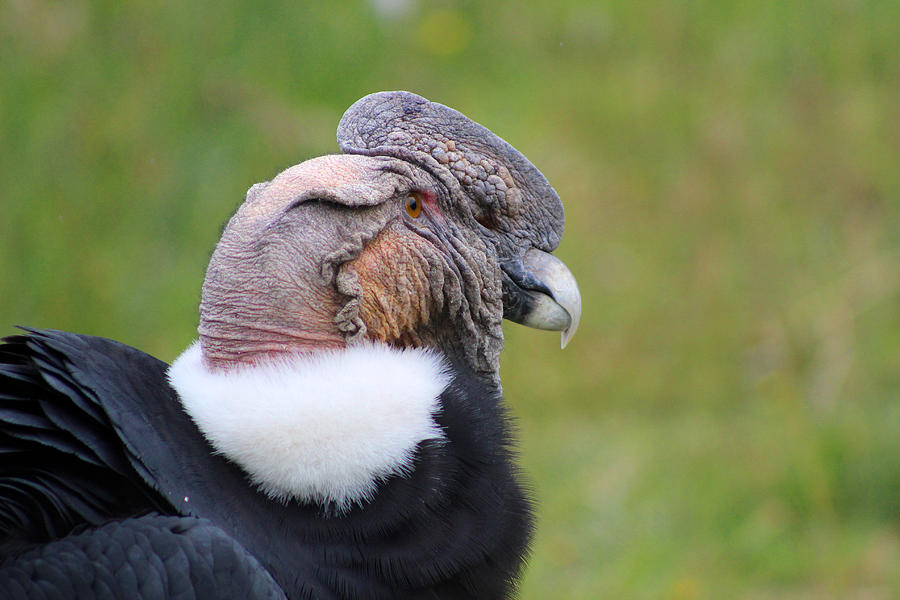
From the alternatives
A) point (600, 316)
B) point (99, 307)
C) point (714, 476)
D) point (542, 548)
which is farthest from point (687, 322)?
point (99, 307)

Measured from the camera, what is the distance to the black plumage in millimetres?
2135

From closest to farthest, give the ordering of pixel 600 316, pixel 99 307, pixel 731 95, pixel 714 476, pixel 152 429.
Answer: pixel 152 429, pixel 99 307, pixel 714 476, pixel 600 316, pixel 731 95

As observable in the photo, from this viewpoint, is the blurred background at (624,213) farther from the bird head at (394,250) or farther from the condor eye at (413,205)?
the condor eye at (413,205)

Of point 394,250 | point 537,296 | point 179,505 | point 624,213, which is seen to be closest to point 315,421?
point 179,505

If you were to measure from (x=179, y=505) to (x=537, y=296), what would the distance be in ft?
3.86

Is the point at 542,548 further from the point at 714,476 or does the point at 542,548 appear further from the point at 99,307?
the point at 99,307

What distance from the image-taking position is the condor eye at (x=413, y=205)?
278cm

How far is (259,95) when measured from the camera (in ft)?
21.1

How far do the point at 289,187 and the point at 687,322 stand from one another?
5.23 meters

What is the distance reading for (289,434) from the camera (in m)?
2.32

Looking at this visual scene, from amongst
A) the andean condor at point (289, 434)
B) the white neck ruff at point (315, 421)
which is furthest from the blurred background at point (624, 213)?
the white neck ruff at point (315, 421)

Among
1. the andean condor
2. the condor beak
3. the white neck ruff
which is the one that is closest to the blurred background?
the condor beak

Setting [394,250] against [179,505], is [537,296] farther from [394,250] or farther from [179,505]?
[179,505]

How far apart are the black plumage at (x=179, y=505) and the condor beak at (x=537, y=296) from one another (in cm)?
48
